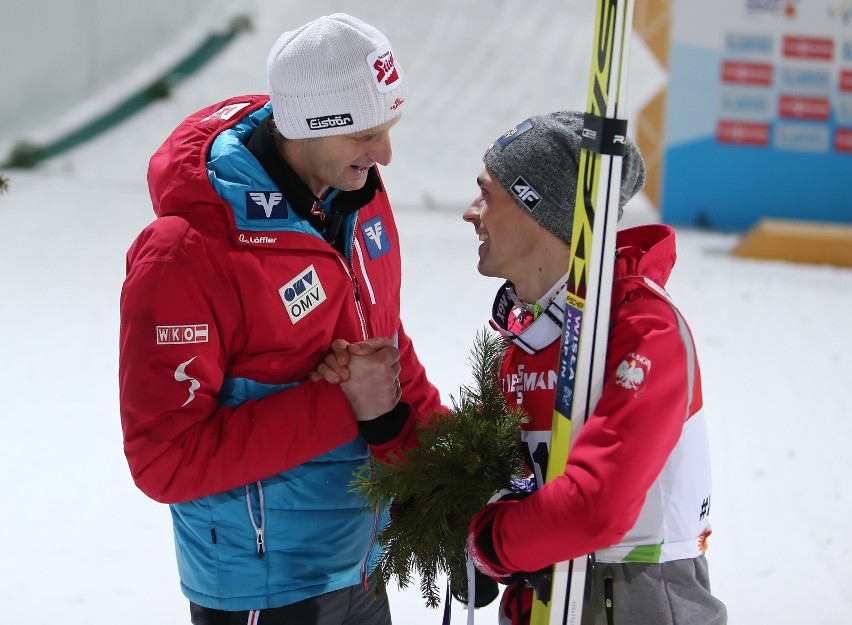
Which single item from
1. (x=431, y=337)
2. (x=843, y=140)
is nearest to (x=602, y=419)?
(x=431, y=337)

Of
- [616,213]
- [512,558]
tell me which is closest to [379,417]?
[512,558]

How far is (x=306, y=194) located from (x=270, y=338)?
0.29 metres

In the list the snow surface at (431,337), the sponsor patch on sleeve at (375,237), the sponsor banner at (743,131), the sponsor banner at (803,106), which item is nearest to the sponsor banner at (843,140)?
the sponsor banner at (803,106)

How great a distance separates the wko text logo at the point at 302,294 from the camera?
6.69 ft

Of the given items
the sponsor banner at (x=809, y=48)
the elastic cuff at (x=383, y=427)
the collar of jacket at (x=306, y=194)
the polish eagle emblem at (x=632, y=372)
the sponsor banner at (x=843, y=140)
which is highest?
the collar of jacket at (x=306, y=194)

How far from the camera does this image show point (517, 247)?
202 centimetres

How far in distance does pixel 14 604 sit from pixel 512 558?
2.56 meters

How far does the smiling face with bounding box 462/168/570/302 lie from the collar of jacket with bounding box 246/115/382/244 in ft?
0.97

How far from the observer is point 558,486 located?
1714 millimetres

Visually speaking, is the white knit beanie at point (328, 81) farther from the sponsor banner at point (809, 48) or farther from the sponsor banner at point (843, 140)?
the sponsor banner at point (843, 140)

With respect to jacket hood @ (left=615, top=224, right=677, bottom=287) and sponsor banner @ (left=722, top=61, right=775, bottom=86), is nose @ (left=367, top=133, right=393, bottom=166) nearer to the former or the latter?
jacket hood @ (left=615, top=224, right=677, bottom=287)

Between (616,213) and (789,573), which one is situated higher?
(616,213)

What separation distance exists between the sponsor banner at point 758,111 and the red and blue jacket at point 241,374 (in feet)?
22.6

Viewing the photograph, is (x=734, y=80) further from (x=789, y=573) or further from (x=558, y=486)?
(x=558, y=486)
